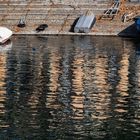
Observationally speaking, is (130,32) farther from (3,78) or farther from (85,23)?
(3,78)

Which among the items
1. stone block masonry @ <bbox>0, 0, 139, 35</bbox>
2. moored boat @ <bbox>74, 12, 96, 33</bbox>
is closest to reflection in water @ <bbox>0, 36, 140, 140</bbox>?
moored boat @ <bbox>74, 12, 96, 33</bbox>

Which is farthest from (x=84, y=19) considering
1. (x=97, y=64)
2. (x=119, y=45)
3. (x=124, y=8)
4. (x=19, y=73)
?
(x=19, y=73)

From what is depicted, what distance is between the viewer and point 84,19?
368ft

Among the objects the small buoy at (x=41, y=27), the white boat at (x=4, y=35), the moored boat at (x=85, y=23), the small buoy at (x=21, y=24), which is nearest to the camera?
the white boat at (x=4, y=35)

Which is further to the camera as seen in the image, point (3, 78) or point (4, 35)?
point (4, 35)

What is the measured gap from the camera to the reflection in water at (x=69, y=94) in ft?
117

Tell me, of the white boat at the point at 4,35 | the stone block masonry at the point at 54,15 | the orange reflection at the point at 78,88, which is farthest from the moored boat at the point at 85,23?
the orange reflection at the point at 78,88

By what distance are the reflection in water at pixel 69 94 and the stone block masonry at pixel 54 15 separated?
93.0 feet

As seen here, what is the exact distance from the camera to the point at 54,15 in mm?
116125

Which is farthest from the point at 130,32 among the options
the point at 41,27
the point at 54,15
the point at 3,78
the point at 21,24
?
the point at 3,78

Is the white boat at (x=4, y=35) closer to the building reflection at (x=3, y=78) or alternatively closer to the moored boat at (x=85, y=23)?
the building reflection at (x=3, y=78)

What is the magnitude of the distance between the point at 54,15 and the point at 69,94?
229ft

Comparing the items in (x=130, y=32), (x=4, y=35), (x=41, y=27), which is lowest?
(x=4, y=35)

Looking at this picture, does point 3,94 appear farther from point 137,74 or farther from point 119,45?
point 119,45
